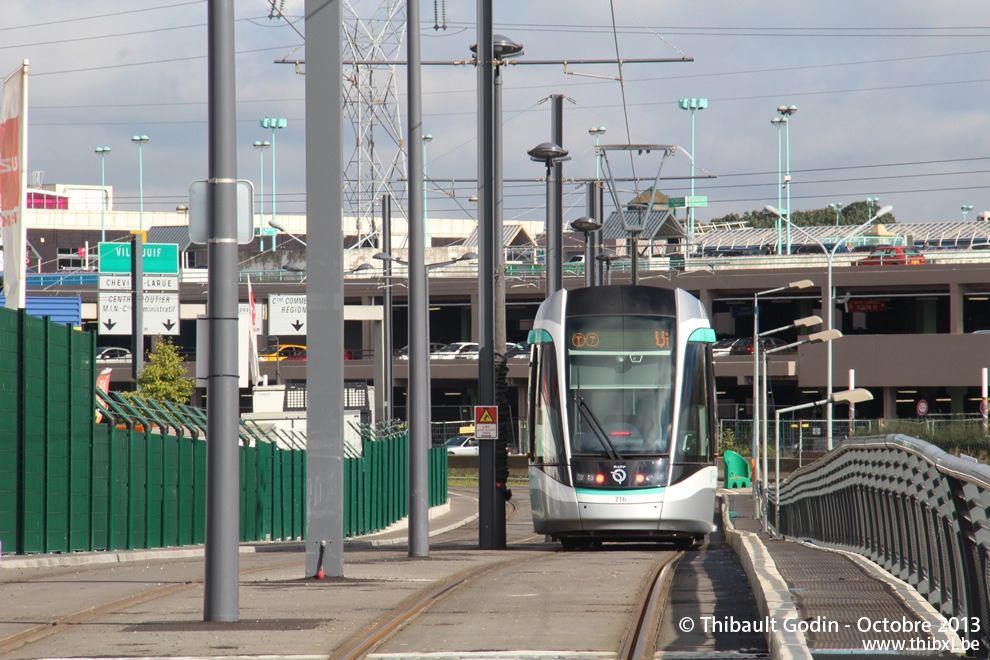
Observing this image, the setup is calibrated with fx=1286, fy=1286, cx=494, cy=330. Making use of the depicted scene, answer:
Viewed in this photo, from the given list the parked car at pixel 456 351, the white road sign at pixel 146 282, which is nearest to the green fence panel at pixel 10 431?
the white road sign at pixel 146 282

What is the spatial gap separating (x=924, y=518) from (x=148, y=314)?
31784 mm

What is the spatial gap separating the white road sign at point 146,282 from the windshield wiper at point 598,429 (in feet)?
73.0

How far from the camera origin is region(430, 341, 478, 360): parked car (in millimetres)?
72562

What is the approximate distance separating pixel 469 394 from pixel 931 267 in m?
28.2

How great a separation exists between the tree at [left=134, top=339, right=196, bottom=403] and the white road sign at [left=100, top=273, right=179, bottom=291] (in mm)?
2174

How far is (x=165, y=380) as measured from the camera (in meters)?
38.8

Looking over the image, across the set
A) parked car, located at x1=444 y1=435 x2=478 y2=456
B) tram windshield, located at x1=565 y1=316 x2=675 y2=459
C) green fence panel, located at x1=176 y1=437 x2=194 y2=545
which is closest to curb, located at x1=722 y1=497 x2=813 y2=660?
tram windshield, located at x1=565 y1=316 x2=675 y2=459

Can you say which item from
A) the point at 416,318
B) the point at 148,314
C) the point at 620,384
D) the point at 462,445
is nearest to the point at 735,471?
the point at 462,445

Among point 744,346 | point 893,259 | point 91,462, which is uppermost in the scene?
point 893,259

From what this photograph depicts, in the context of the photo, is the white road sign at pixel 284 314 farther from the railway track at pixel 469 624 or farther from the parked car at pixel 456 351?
the railway track at pixel 469 624

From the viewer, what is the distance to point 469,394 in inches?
3120

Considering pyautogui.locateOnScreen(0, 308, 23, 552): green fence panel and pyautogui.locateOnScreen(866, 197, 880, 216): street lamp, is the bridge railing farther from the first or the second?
pyautogui.locateOnScreen(866, 197, 880, 216): street lamp

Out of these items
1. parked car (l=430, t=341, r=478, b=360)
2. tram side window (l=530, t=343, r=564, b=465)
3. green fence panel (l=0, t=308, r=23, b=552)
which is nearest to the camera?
green fence panel (l=0, t=308, r=23, b=552)

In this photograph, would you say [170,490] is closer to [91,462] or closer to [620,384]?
[91,462]
